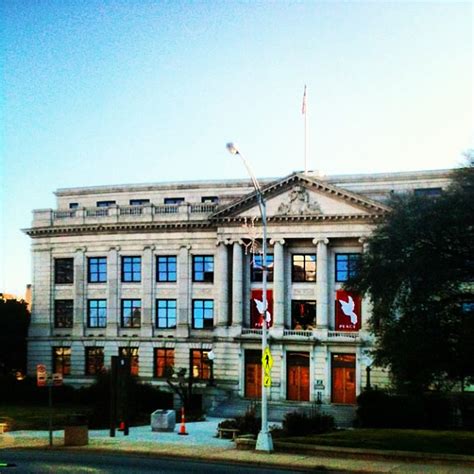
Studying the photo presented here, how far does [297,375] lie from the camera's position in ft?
194

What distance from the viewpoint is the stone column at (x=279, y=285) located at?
5966cm

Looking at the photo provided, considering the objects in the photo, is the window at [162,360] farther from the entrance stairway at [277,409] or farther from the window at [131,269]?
the entrance stairway at [277,409]

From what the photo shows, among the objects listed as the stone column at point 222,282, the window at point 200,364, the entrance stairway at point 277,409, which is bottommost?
the entrance stairway at point 277,409

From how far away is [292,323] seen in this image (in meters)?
60.7

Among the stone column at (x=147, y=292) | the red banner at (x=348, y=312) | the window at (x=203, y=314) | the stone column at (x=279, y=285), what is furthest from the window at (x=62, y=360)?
the red banner at (x=348, y=312)

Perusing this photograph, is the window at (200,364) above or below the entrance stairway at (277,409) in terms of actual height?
above

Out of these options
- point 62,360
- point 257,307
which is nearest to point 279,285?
point 257,307

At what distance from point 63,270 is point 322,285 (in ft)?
76.0

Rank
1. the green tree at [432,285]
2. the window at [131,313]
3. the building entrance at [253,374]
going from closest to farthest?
the green tree at [432,285], the building entrance at [253,374], the window at [131,313]

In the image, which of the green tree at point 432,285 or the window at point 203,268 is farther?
the window at point 203,268

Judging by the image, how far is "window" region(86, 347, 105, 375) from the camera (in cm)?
6612

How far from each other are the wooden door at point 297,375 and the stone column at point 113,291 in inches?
608

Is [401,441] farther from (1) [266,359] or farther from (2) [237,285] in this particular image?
(2) [237,285]

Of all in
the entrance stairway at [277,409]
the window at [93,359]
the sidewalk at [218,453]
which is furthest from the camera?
the window at [93,359]
